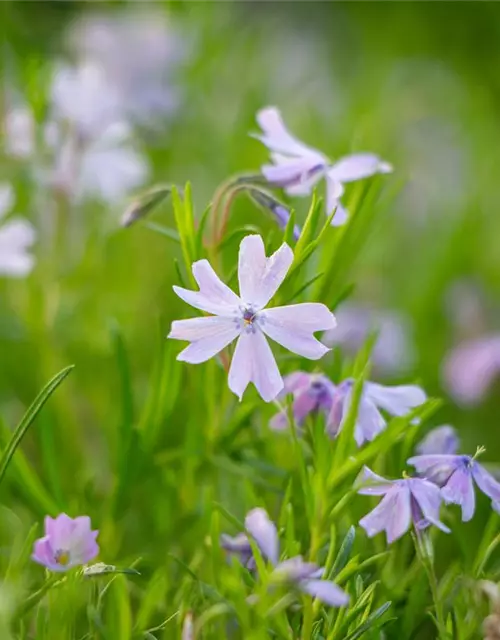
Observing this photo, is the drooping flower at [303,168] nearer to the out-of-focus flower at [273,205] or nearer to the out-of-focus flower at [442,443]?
the out-of-focus flower at [273,205]

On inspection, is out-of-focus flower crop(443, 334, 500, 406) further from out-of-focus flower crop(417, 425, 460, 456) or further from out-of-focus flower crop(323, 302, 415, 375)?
out-of-focus flower crop(417, 425, 460, 456)

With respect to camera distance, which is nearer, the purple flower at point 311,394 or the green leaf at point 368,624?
the green leaf at point 368,624

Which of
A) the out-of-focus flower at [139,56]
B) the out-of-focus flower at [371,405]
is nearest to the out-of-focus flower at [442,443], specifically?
the out-of-focus flower at [371,405]

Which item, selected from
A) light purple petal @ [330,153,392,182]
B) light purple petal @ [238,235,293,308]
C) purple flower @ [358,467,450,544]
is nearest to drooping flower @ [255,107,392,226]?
light purple petal @ [330,153,392,182]

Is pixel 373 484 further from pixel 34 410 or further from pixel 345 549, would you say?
pixel 34 410

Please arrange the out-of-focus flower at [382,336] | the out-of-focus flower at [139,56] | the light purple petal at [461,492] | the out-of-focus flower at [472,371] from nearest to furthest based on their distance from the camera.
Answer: the light purple petal at [461,492], the out-of-focus flower at [472,371], the out-of-focus flower at [382,336], the out-of-focus flower at [139,56]

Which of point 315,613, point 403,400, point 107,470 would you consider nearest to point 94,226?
point 107,470
